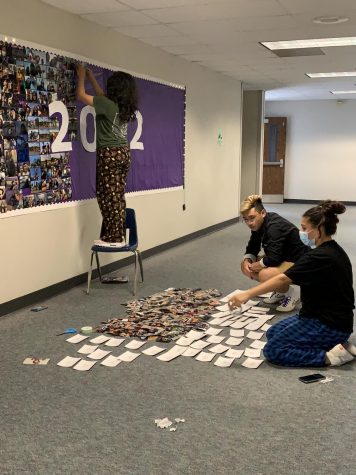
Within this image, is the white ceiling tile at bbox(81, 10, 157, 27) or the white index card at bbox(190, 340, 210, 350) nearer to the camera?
the white index card at bbox(190, 340, 210, 350)

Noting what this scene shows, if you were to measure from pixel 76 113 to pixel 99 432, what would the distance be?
3.03 m

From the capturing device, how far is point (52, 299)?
4.42m

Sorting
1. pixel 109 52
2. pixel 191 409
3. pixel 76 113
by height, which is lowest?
pixel 191 409

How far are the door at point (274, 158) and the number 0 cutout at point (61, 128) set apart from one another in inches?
340

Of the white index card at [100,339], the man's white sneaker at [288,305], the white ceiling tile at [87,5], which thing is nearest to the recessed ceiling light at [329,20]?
the white ceiling tile at [87,5]

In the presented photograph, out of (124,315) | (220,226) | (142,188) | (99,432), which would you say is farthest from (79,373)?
(220,226)

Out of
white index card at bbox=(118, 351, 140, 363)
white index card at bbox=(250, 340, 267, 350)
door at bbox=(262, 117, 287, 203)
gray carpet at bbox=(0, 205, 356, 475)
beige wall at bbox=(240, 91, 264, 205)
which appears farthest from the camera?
door at bbox=(262, 117, 287, 203)

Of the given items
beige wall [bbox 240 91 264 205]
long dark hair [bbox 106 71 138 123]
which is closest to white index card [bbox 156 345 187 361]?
long dark hair [bbox 106 71 138 123]

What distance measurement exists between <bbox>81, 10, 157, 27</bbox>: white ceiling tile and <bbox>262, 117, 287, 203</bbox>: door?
801cm

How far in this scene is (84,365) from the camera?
10.1 feet

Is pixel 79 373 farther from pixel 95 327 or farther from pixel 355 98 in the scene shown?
pixel 355 98

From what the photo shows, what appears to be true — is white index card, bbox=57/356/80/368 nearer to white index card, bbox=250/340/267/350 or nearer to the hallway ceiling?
white index card, bbox=250/340/267/350

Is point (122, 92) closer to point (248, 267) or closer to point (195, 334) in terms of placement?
point (248, 267)

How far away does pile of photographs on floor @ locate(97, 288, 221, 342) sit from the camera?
3.62 metres
